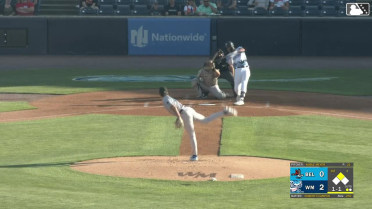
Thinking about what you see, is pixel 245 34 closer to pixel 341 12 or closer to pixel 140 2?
pixel 341 12

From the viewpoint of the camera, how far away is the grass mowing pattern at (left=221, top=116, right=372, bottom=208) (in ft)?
62.4

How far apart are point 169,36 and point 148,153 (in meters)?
23.6

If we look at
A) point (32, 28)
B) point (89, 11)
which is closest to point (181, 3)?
point (89, 11)

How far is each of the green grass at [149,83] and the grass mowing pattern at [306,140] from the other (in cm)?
710

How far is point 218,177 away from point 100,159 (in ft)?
11.1

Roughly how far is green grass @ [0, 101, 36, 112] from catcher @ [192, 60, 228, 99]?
5.58 m

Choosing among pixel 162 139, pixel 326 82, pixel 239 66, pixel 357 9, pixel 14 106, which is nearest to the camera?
pixel 162 139

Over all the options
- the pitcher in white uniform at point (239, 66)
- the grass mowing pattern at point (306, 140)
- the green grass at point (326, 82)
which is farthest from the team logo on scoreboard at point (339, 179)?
the green grass at point (326, 82)

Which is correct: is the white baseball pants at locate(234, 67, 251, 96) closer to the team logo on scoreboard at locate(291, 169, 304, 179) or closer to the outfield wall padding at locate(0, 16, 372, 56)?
the team logo on scoreboard at locate(291, 169, 304, 179)

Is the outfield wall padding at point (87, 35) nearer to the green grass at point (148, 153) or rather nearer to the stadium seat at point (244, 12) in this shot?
the stadium seat at point (244, 12)

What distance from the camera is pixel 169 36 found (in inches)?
1676

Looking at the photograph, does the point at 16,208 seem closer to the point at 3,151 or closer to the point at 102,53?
the point at 3,151

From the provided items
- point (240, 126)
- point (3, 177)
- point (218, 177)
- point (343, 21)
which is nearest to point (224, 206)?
point (218, 177)

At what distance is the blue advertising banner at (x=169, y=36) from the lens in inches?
1663
